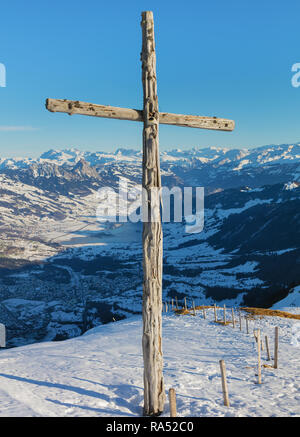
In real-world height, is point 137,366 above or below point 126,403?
below

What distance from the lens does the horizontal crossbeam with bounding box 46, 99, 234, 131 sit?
38.6 feet

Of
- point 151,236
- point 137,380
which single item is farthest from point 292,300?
point 151,236

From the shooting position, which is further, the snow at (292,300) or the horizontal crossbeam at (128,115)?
the snow at (292,300)

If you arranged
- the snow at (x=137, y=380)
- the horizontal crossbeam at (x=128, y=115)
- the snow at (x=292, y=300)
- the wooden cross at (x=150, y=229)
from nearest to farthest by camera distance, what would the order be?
the horizontal crossbeam at (x=128, y=115)
the wooden cross at (x=150, y=229)
the snow at (x=137, y=380)
the snow at (x=292, y=300)

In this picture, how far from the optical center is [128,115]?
1254cm

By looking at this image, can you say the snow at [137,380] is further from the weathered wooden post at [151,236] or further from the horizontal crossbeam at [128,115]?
the horizontal crossbeam at [128,115]

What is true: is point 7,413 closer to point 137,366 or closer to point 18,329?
point 137,366

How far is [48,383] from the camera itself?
673 inches

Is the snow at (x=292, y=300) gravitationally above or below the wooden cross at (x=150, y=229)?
below

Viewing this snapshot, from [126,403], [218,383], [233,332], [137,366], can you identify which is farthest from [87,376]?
[233,332]

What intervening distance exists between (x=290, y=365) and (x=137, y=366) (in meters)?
9.73

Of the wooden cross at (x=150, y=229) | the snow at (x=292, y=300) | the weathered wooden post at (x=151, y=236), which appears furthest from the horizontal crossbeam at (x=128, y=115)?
the snow at (x=292, y=300)

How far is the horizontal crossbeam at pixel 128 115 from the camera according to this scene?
11.8 meters

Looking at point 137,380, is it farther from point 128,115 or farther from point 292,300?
point 292,300
